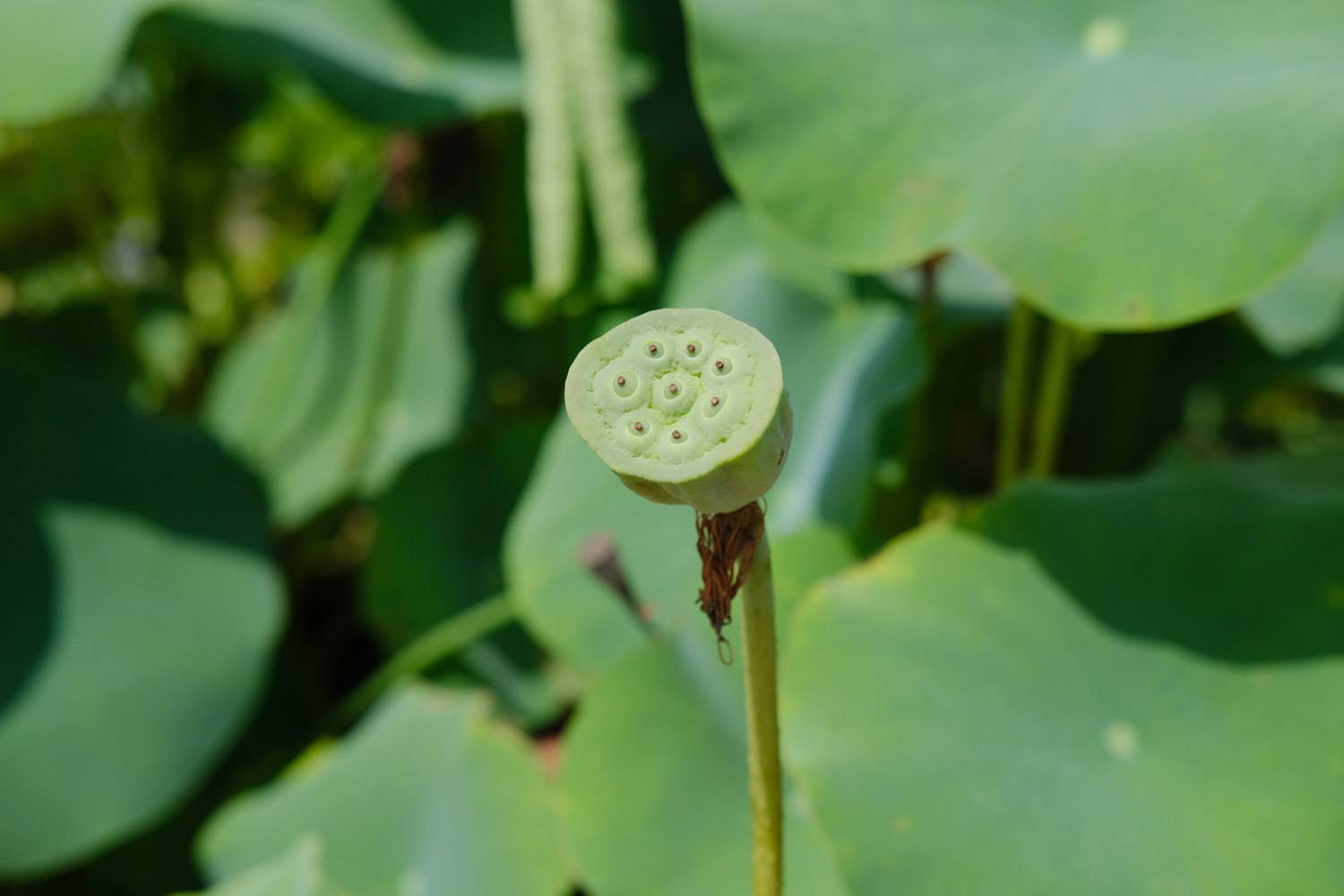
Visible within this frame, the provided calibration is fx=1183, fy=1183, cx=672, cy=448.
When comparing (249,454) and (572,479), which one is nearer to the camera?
(572,479)

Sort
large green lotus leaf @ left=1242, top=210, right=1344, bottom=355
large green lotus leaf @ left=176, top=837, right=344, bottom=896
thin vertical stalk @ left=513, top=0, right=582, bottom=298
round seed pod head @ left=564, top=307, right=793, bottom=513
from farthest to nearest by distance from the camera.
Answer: thin vertical stalk @ left=513, top=0, right=582, bottom=298
large green lotus leaf @ left=1242, top=210, right=1344, bottom=355
large green lotus leaf @ left=176, top=837, right=344, bottom=896
round seed pod head @ left=564, top=307, right=793, bottom=513

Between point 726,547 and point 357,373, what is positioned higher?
point 726,547

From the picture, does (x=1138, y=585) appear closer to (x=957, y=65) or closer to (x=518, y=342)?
(x=957, y=65)

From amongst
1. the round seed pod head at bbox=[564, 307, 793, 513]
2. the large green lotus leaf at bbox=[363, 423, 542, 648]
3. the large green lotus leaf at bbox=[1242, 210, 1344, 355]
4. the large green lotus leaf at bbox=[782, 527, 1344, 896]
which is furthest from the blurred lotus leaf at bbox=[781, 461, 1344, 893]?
the large green lotus leaf at bbox=[363, 423, 542, 648]

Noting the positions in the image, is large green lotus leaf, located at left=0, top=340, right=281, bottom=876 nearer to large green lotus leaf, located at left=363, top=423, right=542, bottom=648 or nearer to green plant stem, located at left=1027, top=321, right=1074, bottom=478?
large green lotus leaf, located at left=363, top=423, right=542, bottom=648

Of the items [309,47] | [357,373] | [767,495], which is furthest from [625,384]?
[357,373]

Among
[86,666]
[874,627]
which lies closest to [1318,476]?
[874,627]

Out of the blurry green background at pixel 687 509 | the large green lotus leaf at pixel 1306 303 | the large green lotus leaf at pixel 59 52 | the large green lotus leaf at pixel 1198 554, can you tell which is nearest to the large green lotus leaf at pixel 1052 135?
the blurry green background at pixel 687 509

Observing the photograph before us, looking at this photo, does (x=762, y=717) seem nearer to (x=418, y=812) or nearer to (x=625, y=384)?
(x=625, y=384)
